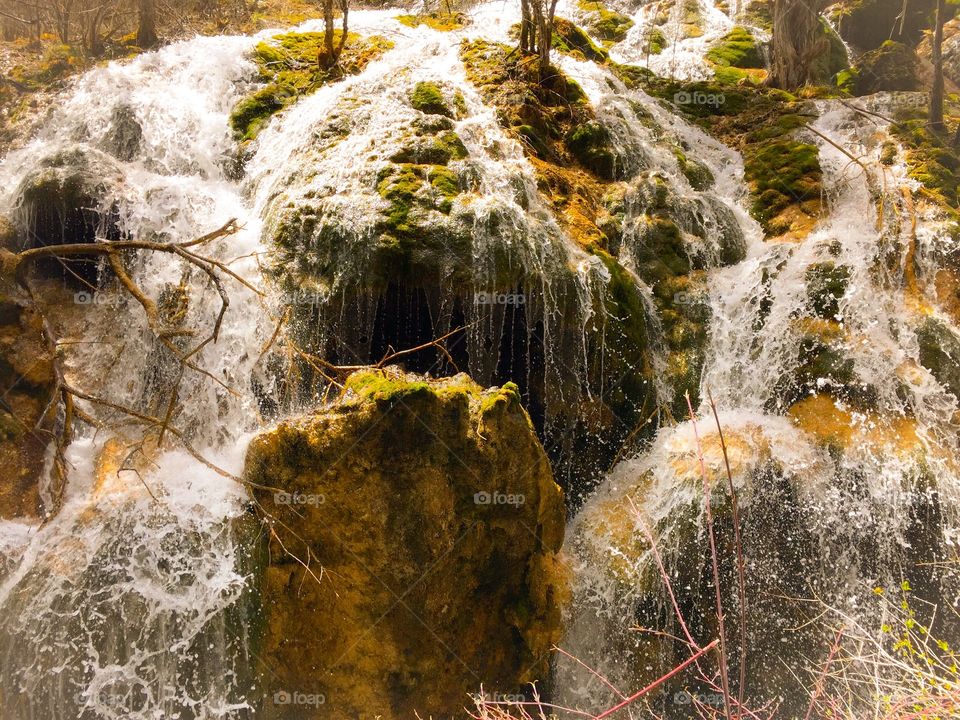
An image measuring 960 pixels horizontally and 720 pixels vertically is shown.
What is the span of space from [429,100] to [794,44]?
6.09m

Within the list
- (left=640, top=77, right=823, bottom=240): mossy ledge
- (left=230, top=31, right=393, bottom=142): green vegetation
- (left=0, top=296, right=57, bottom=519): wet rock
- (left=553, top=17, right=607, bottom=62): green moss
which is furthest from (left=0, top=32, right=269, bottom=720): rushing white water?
(left=640, top=77, right=823, bottom=240): mossy ledge

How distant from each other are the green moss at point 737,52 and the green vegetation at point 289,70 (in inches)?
226

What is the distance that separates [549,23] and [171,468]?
6487 millimetres

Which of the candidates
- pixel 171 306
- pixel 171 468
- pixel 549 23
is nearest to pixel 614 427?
pixel 171 468

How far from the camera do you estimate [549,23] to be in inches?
316

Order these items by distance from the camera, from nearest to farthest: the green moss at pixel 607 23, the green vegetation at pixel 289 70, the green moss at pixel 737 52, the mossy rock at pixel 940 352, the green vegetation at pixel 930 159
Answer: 1. the mossy rock at pixel 940 352
2. the green vegetation at pixel 930 159
3. the green vegetation at pixel 289 70
4. the green moss at pixel 737 52
5. the green moss at pixel 607 23

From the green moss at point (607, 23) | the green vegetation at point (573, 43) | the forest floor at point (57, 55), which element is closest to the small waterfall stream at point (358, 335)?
the forest floor at point (57, 55)

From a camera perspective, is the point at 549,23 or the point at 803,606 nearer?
the point at 803,606

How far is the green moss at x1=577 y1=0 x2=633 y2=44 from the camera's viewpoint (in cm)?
1232

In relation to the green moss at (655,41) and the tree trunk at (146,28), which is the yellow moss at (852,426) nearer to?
the green moss at (655,41)

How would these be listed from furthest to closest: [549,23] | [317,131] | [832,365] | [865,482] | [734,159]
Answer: [734,159] → [549,23] → [317,131] → [832,365] → [865,482]

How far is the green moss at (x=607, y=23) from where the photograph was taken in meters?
12.3

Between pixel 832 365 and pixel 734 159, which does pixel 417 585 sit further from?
pixel 734 159

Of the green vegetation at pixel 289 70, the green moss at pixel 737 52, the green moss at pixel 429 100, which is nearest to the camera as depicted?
the green moss at pixel 429 100
